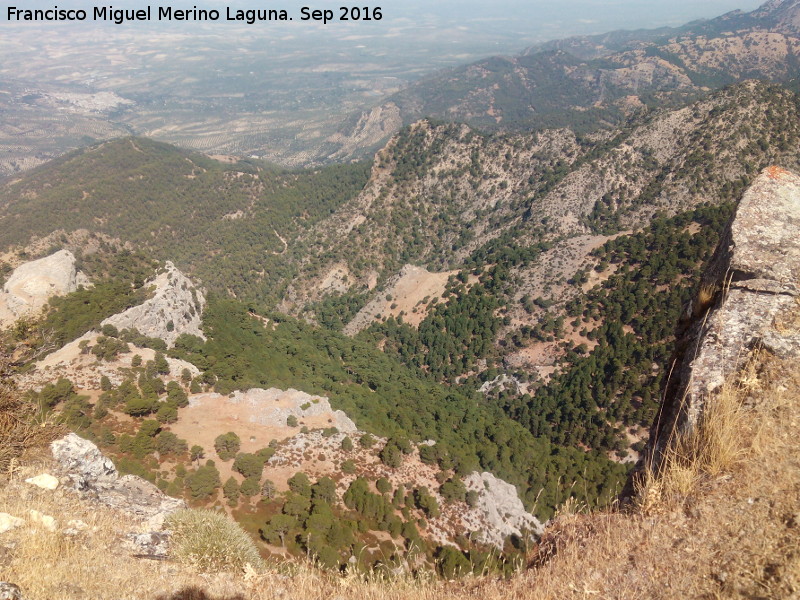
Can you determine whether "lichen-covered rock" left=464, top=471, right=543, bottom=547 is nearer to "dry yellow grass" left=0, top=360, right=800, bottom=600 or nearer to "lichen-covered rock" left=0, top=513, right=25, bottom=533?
"dry yellow grass" left=0, top=360, right=800, bottom=600

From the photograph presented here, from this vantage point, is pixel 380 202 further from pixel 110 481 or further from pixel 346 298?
pixel 110 481

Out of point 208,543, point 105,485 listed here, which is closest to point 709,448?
point 208,543

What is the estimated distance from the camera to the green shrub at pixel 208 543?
32.1ft

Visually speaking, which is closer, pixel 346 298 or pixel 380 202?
pixel 346 298

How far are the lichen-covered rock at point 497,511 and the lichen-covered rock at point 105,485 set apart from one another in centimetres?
3008

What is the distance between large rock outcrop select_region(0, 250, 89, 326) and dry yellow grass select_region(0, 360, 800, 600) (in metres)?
61.2

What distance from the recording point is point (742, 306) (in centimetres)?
905

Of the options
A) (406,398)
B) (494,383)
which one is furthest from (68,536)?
(494,383)

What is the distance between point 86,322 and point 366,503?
38853 mm

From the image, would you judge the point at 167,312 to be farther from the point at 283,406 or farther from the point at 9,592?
the point at 9,592

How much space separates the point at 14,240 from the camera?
120 metres

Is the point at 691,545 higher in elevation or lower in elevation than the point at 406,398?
higher

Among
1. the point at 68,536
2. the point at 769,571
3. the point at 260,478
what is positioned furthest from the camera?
the point at 260,478

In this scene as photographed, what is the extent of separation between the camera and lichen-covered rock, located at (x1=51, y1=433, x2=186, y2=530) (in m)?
12.2
